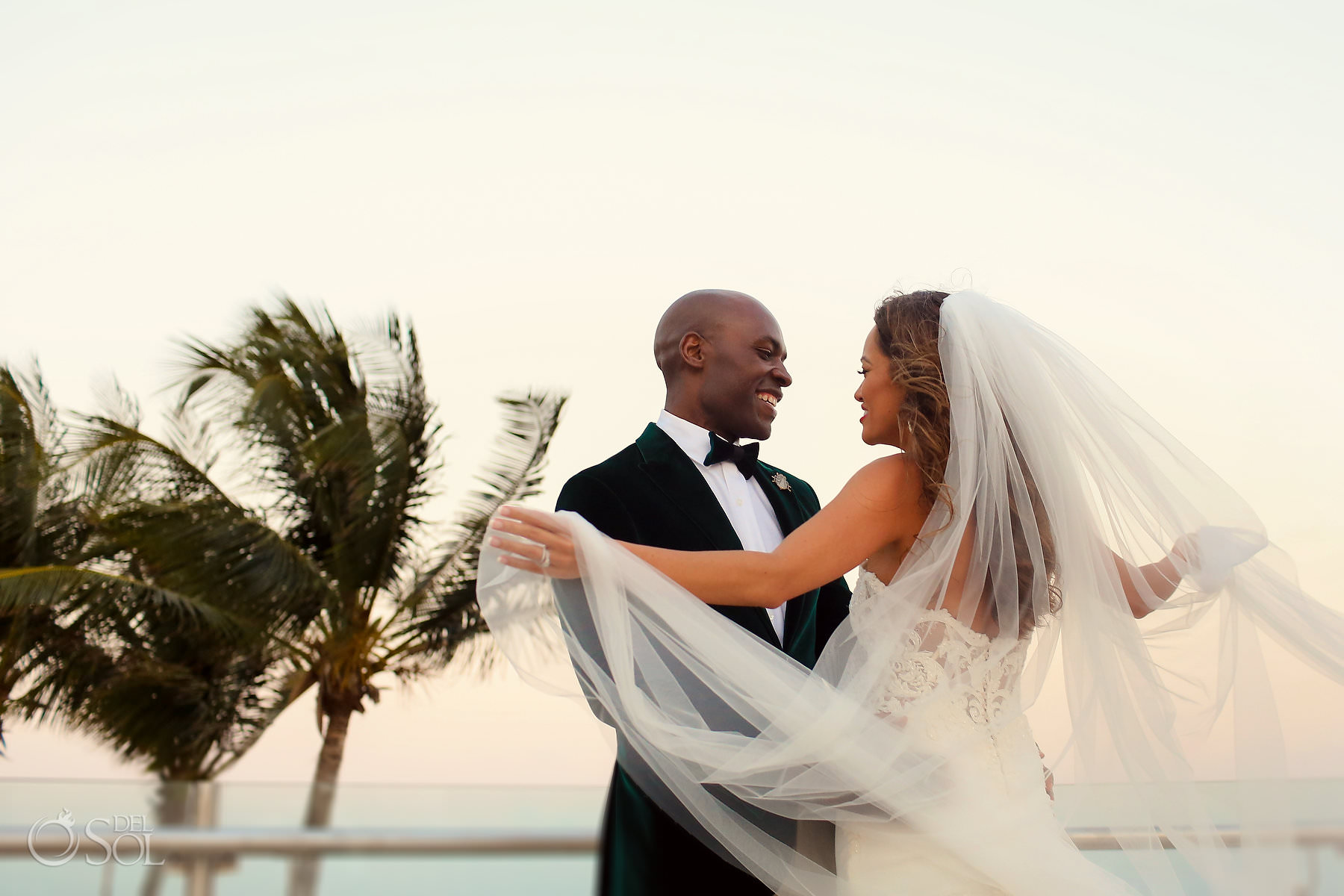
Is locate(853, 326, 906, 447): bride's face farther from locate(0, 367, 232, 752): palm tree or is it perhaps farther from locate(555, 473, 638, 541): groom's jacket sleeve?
locate(0, 367, 232, 752): palm tree

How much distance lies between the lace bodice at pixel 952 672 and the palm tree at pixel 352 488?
376 inches

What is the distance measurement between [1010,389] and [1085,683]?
712mm

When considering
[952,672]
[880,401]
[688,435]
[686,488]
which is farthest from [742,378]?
[952,672]

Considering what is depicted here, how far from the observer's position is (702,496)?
3.34 meters

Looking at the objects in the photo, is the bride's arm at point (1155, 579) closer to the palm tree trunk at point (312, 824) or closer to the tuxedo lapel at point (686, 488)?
the tuxedo lapel at point (686, 488)

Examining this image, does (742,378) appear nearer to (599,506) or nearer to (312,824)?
(599,506)

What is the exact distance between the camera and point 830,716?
7.68 feet

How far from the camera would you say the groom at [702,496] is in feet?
9.02

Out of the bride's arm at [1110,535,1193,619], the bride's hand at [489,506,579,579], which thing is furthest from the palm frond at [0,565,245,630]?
the bride's arm at [1110,535,1193,619]

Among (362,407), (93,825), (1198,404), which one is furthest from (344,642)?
(1198,404)

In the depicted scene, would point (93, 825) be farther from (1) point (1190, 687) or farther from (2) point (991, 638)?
(1) point (1190, 687)
